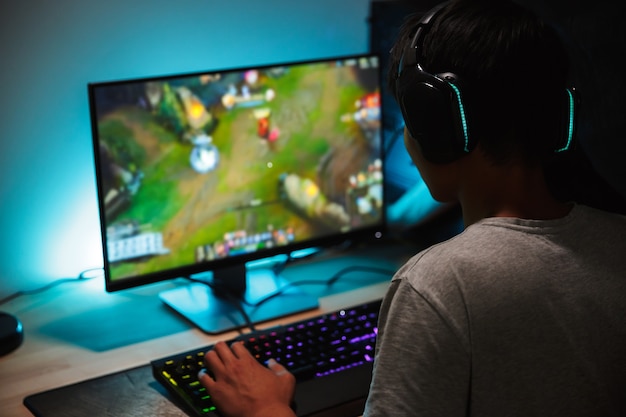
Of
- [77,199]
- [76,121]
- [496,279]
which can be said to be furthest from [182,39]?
[496,279]

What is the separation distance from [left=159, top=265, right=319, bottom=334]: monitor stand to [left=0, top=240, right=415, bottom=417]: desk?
0.02 metres

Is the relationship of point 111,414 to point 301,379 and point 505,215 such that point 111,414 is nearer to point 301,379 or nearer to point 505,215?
point 301,379

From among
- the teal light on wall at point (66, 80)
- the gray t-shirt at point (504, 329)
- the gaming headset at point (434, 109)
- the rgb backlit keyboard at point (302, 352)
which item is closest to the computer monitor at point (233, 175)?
the rgb backlit keyboard at point (302, 352)

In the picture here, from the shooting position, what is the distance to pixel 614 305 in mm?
951

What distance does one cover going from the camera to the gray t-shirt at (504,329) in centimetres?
89

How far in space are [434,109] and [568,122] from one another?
6.6 inches

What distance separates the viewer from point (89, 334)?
149 cm

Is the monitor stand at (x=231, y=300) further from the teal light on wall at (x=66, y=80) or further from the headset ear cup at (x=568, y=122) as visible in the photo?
the headset ear cup at (x=568, y=122)

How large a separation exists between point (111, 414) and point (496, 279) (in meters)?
0.62

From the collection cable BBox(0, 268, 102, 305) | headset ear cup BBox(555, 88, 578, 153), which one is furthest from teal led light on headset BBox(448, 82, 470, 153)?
cable BBox(0, 268, 102, 305)

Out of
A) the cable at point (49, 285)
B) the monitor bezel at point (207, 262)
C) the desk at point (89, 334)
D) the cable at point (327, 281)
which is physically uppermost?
the monitor bezel at point (207, 262)

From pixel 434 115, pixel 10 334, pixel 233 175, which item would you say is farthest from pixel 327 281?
pixel 434 115

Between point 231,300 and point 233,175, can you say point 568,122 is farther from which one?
point 231,300

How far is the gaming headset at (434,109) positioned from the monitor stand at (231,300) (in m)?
0.61
